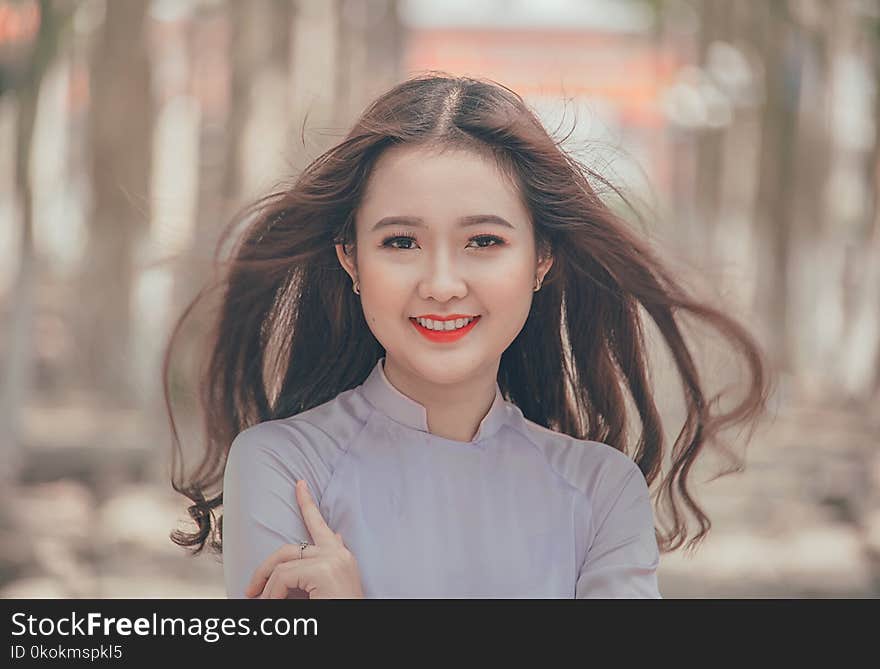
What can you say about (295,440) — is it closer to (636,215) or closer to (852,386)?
(636,215)

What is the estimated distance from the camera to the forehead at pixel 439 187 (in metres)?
2.21

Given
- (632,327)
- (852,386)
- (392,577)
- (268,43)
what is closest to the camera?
(392,577)

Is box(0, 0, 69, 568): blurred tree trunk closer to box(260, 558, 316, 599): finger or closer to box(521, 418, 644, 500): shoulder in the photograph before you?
box(521, 418, 644, 500): shoulder

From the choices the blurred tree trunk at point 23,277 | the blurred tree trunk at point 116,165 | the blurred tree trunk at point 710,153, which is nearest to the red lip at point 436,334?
the blurred tree trunk at point 23,277

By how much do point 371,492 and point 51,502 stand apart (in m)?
8.03

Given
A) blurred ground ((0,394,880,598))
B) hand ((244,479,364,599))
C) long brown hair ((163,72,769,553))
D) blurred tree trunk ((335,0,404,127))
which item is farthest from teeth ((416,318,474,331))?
blurred tree trunk ((335,0,404,127))

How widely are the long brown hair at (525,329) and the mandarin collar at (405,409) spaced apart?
153 millimetres

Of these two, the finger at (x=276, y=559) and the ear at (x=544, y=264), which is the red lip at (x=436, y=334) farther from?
the finger at (x=276, y=559)

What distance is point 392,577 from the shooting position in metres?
2.14

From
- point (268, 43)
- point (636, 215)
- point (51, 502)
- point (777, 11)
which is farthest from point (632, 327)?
point (777, 11)

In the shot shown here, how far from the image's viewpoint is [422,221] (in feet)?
7.24

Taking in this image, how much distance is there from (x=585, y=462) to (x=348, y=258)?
0.46 metres

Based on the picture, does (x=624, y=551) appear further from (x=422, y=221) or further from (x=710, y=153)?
(x=710, y=153)

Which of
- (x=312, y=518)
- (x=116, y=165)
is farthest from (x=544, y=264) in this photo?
(x=116, y=165)
